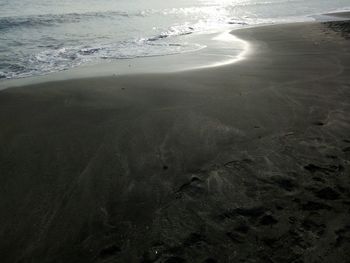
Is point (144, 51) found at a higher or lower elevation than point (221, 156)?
lower

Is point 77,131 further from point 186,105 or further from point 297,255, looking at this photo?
point 297,255

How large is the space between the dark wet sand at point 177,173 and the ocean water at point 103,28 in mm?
3417

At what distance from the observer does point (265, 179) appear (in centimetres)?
371

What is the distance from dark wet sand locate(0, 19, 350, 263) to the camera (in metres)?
2.92

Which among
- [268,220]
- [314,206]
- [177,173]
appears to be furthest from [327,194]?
[177,173]

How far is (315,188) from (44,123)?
379 centimetres

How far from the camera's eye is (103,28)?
15477mm

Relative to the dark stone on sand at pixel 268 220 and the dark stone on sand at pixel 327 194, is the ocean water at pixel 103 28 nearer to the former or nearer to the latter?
the dark stone on sand at pixel 268 220

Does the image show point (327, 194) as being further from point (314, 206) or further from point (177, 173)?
point (177, 173)

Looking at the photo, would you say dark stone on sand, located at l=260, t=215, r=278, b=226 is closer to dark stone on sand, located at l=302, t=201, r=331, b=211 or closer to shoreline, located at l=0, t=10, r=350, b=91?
dark stone on sand, located at l=302, t=201, r=331, b=211

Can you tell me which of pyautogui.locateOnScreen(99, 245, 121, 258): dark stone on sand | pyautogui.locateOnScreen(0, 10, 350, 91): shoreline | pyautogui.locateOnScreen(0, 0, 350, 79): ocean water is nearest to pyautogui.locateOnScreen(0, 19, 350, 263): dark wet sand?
pyautogui.locateOnScreen(99, 245, 121, 258): dark stone on sand

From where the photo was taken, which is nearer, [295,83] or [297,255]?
[297,255]

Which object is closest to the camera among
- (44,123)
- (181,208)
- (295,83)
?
(181,208)

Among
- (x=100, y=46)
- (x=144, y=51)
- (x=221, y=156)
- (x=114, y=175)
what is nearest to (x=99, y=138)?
(x=114, y=175)
